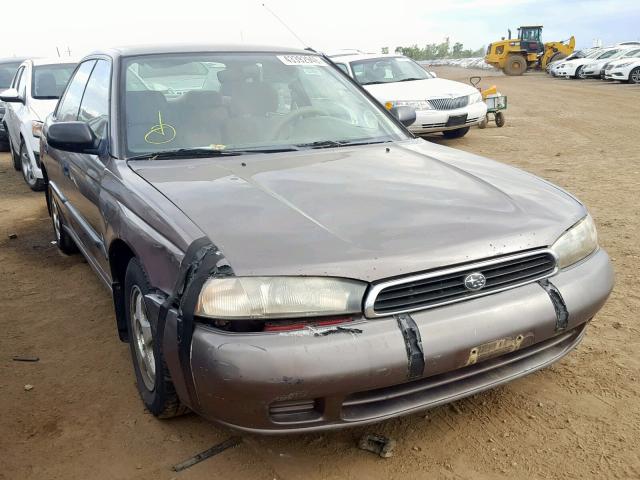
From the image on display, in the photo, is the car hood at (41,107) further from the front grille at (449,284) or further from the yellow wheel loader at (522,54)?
the yellow wheel loader at (522,54)

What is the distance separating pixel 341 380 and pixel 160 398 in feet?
3.04

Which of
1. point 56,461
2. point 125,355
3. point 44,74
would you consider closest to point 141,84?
point 125,355

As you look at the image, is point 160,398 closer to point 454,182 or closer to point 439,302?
point 439,302

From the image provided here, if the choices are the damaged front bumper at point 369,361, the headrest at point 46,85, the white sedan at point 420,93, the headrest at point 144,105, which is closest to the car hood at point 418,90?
the white sedan at point 420,93

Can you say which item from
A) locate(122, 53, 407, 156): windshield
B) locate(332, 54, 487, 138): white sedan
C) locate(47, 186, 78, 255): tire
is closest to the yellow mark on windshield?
locate(122, 53, 407, 156): windshield

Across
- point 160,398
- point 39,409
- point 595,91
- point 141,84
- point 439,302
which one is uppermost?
point 141,84

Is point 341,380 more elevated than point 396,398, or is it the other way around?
point 341,380

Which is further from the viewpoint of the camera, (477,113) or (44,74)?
(477,113)

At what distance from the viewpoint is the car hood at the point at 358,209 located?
2090 millimetres

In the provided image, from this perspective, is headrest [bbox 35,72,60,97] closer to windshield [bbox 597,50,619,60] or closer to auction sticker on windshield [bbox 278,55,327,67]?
auction sticker on windshield [bbox 278,55,327,67]

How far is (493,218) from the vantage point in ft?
7.80

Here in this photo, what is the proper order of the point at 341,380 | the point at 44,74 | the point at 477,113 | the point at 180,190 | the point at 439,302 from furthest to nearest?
1. the point at 477,113
2. the point at 44,74
3. the point at 180,190
4. the point at 439,302
5. the point at 341,380

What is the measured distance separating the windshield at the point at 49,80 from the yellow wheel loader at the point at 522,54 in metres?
30.2

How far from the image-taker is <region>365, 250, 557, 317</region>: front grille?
208cm
